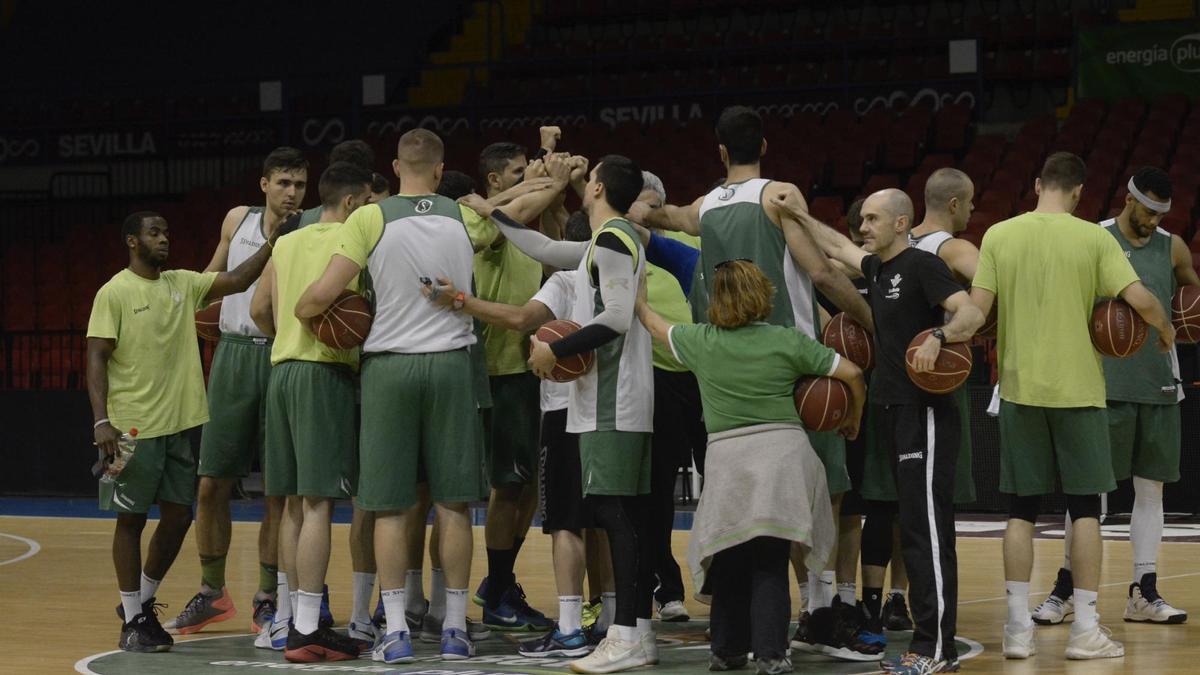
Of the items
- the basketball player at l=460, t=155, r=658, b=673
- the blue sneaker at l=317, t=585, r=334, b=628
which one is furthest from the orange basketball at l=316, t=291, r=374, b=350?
the blue sneaker at l=317, t=585, r=334, b=628

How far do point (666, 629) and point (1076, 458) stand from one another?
83.1 inches

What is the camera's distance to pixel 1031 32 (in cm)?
1991

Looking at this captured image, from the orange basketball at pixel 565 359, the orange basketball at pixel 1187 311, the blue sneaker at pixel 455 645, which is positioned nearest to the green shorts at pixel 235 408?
the blue sneaker at pixel 455 645

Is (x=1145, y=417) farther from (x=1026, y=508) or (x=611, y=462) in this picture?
(x=611, y=462)

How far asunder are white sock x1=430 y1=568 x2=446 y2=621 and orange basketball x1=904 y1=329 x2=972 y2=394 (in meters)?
2.49

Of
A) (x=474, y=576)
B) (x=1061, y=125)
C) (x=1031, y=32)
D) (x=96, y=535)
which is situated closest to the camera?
(x=474, y=576)

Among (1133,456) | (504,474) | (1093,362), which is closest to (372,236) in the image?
(504,474)

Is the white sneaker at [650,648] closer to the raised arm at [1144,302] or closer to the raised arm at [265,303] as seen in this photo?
the raised arm at [265,303]

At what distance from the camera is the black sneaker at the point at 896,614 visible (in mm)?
7715

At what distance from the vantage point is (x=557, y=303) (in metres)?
7.26

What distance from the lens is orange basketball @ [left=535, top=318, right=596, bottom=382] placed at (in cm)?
659

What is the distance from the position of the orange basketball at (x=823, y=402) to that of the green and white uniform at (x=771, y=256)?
1.45ft

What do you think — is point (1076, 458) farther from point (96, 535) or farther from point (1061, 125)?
point (1061, 125)

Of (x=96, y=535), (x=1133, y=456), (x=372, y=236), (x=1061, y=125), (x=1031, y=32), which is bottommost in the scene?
(x=96, y=535)
